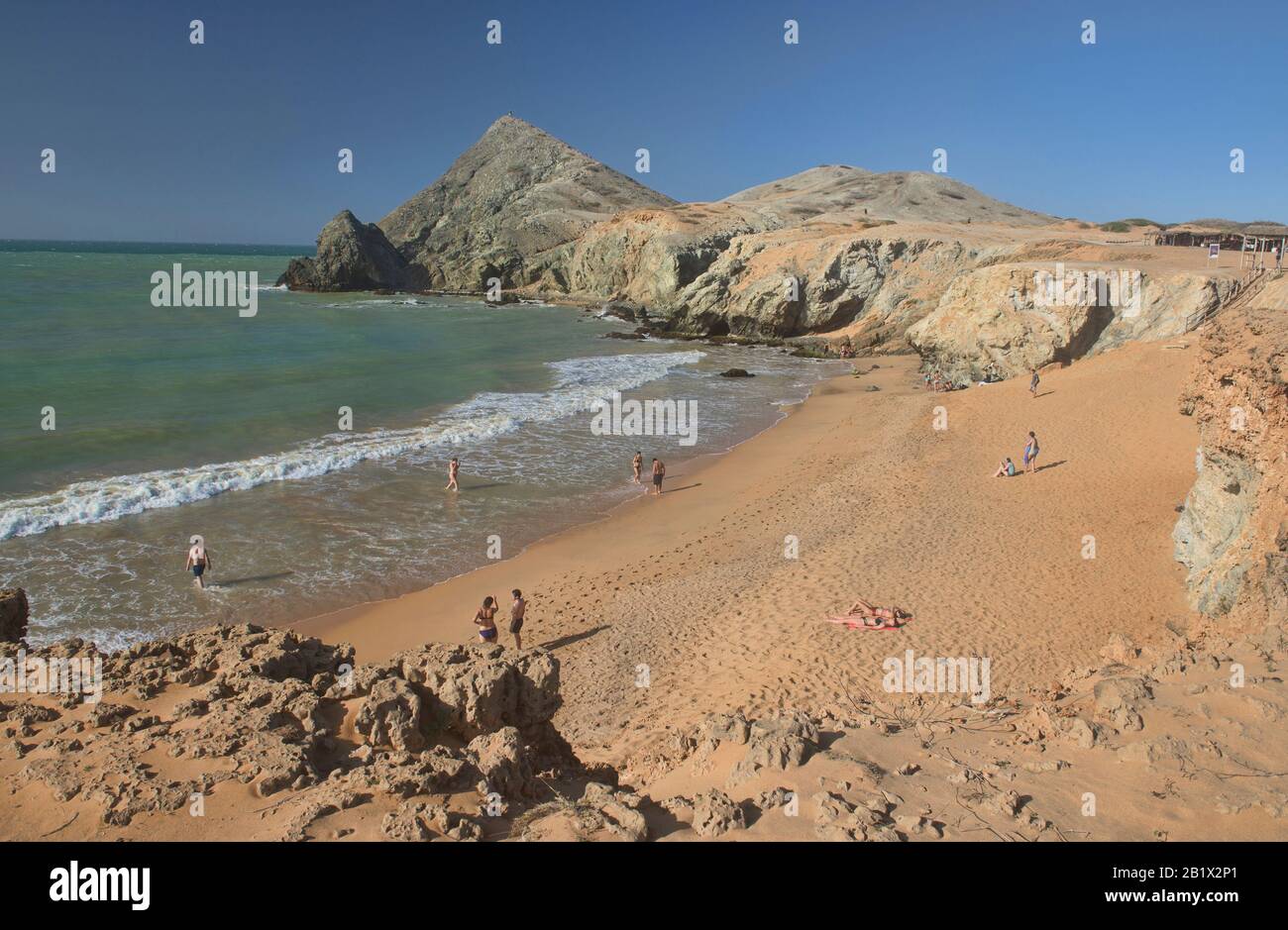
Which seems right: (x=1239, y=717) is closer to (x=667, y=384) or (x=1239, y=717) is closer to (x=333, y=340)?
(x=667, y=384)

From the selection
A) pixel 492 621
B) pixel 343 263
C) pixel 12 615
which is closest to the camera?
pixel 12 615

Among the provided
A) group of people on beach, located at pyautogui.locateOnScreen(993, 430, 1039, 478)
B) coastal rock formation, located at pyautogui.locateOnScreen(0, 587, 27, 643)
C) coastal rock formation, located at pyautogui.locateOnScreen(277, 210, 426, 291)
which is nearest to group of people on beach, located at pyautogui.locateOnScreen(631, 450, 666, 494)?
group of people on beach, located at pyautogui.locateOnScreen(993, 430, 1039, 478)

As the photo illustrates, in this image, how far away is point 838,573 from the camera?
12.4m

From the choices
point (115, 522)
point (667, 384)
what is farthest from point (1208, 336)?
point (667, 384)

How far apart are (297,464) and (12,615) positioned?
12.9 meters

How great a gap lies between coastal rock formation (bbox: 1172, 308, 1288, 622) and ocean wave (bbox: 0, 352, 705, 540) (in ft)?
59.9

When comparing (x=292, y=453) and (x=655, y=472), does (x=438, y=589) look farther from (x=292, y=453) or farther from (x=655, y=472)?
(x=292, y=453)

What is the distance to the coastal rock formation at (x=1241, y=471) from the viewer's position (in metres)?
8.02

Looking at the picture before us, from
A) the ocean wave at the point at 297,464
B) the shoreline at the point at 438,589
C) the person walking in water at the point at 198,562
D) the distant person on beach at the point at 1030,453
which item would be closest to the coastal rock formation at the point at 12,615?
the shoreline at the point at 438,589

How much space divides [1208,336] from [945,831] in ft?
31.3

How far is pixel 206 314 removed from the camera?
52.1 meters

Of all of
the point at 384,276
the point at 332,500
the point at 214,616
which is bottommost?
the point at 214,616

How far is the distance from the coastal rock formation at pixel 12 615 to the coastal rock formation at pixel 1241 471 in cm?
1208

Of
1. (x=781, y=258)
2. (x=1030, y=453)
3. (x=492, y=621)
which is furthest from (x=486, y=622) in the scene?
(x=781, y=258)
